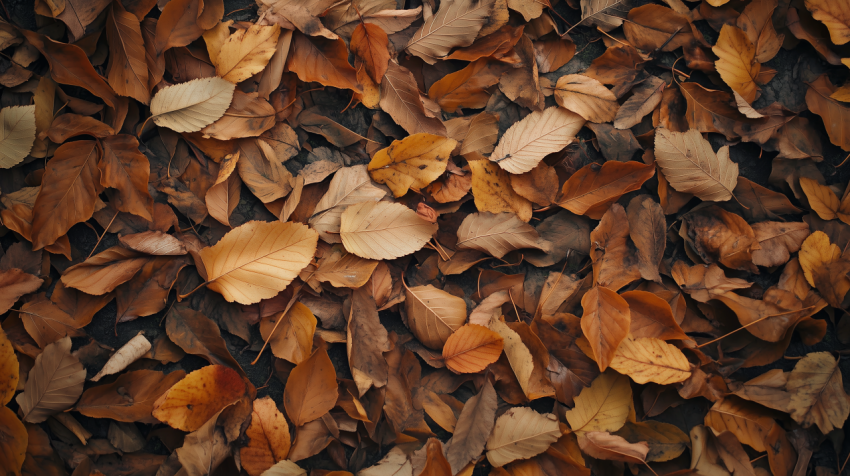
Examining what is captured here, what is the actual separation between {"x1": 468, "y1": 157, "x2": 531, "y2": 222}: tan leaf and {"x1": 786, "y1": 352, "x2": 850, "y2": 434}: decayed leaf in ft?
2.19

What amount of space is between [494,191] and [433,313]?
0.96 feet

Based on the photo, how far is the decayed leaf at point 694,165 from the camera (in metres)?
0.97

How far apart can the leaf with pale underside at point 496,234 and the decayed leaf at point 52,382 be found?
780mm

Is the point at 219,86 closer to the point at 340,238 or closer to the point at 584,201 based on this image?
the point at 340,238

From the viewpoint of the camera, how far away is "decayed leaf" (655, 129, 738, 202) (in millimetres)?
972

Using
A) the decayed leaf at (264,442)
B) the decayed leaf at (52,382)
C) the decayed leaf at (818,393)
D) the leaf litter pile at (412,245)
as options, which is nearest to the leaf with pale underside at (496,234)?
the leaf litter pile at (412,245)

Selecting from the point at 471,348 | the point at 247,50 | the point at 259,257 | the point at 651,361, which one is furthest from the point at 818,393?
the point at 247,50

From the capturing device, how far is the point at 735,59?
1.03 meters

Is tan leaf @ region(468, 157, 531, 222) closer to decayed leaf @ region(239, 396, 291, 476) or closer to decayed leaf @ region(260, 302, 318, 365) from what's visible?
decayed leaf @ region(260, 302, 318, 365)

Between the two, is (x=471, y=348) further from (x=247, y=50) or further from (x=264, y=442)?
(x=247, y=50)

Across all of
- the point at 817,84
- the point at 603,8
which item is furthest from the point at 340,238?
the point at 817,84

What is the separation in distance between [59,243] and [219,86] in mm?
445

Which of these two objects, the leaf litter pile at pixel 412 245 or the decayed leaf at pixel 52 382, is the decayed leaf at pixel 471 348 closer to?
the leaf litter pile at pixel 412 245

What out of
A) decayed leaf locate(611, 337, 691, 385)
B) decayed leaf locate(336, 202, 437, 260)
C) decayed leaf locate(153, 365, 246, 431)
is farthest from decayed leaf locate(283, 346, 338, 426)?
decayed leaf locate(611, 337, 691, 385)
